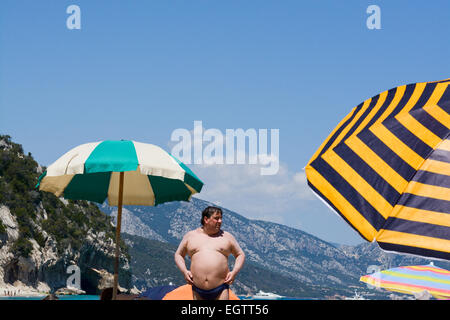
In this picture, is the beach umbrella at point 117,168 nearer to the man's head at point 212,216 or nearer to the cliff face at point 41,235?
the man's head at point 212,216

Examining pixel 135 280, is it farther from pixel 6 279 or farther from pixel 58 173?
pixel 58 173

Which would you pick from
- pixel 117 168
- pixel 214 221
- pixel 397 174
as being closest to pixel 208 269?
pixel 214 221

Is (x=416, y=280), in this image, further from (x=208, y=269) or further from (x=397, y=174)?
(x=397, y=174)

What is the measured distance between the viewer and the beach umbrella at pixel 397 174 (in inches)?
209

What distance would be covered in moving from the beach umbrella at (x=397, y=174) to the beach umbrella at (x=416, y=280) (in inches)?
362

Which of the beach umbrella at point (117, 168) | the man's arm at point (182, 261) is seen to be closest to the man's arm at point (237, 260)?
the man's arm at point (182, 261)

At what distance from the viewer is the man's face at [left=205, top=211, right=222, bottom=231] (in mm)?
6469

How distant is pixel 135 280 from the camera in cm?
17975

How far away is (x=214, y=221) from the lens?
6.47 m

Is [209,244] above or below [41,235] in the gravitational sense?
below

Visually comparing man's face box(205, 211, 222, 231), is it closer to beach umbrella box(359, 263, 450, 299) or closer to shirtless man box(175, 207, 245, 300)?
shirtless man box(175, 207, 245, 300)

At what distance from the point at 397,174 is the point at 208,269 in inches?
90.5

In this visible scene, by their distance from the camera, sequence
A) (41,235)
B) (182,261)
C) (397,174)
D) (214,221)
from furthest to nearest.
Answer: (41,235), (182,261), (214,221), (397,174)
